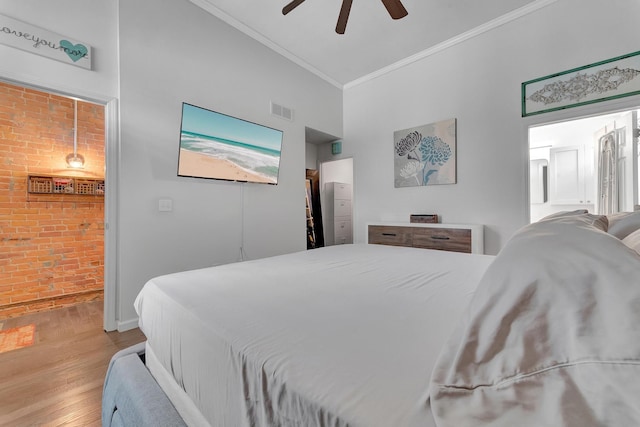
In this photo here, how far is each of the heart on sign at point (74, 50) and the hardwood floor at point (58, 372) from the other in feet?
7.44

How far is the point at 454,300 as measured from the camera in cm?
97

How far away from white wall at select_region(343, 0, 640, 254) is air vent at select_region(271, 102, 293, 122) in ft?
4.57

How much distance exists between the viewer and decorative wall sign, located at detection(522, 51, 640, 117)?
2.46 meters

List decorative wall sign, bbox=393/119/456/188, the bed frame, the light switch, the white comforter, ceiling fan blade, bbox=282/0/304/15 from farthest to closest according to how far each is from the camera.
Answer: decorative wall sign, bbox=393/119/456/188, the light switch, ceiling fan blade, bbox=282/0/304/15, the bed frame, the white comforter

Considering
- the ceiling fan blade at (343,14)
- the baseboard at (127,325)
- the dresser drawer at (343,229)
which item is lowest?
the baseboard at (127,325)

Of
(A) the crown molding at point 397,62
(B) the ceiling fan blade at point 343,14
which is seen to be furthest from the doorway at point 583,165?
(B) the ceiling fan blade at point 343,14

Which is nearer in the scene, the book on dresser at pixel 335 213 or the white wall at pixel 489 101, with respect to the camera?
the white wall at pixel 489 101

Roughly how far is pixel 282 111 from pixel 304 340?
11.4 ft

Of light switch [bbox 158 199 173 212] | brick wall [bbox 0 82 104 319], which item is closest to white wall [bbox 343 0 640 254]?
light switch [bbox 158 199 173 212]

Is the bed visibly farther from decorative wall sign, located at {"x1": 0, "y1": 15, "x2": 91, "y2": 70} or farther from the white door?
the white door

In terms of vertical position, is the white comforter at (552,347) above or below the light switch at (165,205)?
below

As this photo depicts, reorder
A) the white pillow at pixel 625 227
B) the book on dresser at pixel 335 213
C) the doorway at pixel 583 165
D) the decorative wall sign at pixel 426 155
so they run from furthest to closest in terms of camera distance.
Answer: the book on dresser at pixel 335 213 → the decorative wall sign at pixel 426 155 → the doorway at pixel 583 165 → the white pillow at pixel 625 227

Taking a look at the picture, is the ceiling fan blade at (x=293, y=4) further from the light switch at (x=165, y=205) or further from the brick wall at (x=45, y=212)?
the brick wall at (x=45, y=212)

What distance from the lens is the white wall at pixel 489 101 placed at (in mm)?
2664
